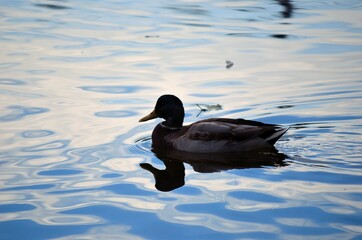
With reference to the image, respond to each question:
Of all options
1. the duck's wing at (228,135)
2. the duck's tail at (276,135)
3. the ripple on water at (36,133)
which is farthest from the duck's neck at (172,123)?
the ripple on water at (36,133)

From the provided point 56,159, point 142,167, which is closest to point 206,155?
point 142,167

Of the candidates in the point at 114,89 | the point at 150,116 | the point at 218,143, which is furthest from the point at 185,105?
the point at 218,143

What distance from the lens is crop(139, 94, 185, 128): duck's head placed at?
36.8 ft

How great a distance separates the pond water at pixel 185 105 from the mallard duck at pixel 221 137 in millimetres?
238

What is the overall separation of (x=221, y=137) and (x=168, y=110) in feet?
2.97

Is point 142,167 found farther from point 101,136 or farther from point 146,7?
point 146,7


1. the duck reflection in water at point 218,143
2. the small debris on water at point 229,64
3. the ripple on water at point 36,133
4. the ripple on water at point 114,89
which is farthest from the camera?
the small debris on water at point 229,64

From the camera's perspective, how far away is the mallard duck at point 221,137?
10648 mm

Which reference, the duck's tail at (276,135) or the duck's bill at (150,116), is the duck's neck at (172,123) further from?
the duck's tail at (276,135)

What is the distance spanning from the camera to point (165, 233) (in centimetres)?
760

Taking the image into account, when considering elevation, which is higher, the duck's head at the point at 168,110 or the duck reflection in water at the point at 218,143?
the duck's head at the point at 168,110

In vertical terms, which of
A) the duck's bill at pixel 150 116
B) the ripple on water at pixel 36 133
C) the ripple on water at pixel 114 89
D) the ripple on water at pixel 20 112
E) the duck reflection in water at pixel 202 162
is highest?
the duck's bill at pixel 150 116

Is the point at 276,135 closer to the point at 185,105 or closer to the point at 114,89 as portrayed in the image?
the point at 185,105

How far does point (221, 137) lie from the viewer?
35.3 feet
